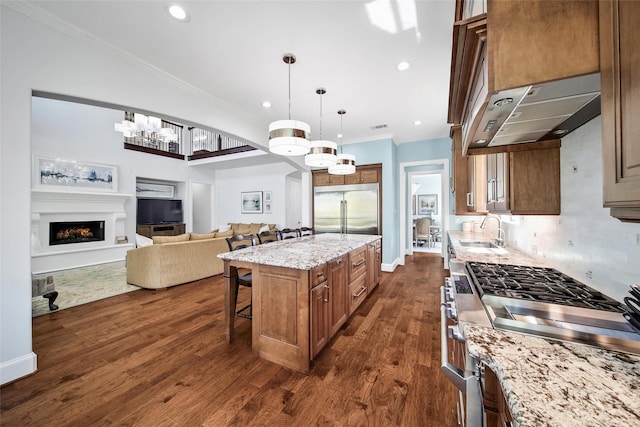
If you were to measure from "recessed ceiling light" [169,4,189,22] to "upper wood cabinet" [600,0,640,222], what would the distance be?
8.13ft

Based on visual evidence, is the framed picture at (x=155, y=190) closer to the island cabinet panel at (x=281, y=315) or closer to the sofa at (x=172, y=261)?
the sofa at (x=172, y=261)

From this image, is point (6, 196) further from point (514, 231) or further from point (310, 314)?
point (514, 231)

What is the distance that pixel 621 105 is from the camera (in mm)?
620

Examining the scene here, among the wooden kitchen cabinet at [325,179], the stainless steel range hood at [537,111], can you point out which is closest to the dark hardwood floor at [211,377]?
the stainless steel range hood at [537,111]

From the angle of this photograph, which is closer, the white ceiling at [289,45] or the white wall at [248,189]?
the white ceiling at [289,45]

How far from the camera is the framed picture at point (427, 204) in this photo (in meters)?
Answer: 8.66

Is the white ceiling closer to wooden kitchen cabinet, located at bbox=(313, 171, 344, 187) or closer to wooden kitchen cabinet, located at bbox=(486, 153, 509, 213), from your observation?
wooden kitchen cabinet, located at bbox=(486, 153, 509, 213)

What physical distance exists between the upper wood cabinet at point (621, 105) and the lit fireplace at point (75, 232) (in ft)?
27.0

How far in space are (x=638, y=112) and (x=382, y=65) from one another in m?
2.46

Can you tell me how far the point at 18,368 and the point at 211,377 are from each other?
1.49 m

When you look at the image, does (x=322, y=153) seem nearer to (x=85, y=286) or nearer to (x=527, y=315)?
(x=527, y=315)

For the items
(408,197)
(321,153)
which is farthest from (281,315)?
(408,197)

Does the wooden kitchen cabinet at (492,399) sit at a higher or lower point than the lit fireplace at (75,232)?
lower

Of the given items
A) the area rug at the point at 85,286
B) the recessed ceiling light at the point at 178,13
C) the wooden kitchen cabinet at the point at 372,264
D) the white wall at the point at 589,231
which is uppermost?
the recessed ceiling light at the point at 178,13
